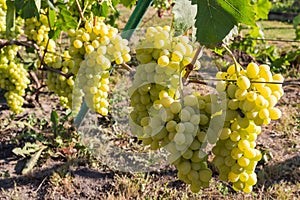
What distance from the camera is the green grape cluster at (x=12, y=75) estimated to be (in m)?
2.70

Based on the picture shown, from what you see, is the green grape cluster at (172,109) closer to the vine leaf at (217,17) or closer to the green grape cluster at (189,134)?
the green grape cluster at (189,134)

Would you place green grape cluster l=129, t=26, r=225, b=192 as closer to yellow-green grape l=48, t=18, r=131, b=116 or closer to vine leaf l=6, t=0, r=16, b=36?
yellow-green grape l=48, t=18, r=131, b=116

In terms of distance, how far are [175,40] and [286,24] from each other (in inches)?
308

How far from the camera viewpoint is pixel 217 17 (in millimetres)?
919

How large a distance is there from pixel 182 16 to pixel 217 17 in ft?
0.24

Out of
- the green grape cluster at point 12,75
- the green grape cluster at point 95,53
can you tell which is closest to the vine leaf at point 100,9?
the green grape cluster at point 95,53

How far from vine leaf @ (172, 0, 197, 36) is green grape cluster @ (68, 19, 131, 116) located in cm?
40

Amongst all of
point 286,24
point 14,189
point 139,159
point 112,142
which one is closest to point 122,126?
point 112,142

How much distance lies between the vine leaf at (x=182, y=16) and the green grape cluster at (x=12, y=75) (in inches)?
78.8

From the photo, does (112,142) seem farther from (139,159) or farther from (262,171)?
(262,171)

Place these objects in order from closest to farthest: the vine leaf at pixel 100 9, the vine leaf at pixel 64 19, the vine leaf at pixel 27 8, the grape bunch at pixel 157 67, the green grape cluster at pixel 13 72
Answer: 1. the grape bunch at pixel 157 67
2. the vine leaf at pixel 27 8
3. the vine leaf at pixel 100 9
4. the vine leaf at pixel 64 19
5. the green grape cluster at pixel 13 72

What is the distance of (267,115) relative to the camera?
94 cm

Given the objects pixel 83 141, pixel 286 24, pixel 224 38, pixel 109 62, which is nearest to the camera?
pixel 224 38

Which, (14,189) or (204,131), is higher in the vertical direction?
(204,131)
